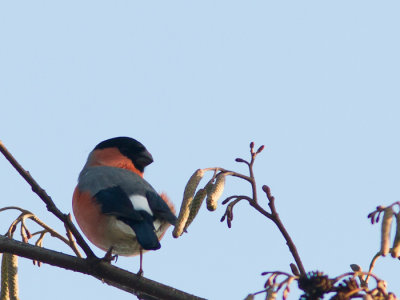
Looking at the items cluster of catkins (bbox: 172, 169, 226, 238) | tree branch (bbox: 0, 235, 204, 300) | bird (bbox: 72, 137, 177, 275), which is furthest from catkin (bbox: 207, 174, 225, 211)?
bird (bbox: 72, 137, 177, 275)

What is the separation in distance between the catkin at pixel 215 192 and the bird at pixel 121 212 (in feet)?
3.25

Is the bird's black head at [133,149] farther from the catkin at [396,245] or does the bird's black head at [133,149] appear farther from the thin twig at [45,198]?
the catkin at [396,245]

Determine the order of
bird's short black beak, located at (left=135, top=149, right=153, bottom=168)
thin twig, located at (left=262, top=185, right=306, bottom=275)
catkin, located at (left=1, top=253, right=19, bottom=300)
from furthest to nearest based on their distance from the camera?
bird's short black beak, located at (left=135, top=149, right=153, bottom=168)
catkin, located at (left=1, top=253, right=19, bottom=300)
thin twig, located at (left=262, top=185, right=306, bottom=275)

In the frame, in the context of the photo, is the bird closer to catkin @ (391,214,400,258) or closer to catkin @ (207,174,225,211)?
catkin @ (207,174,225,211)

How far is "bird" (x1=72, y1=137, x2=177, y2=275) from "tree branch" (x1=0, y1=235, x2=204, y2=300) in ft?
1.44

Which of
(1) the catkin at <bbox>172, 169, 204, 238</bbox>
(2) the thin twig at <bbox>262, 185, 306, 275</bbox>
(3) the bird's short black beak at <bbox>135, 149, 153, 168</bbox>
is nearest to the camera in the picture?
(2) the thin twig at <bbox>262, 185, 306, 275</bbox>

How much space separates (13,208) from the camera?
9.36 feet

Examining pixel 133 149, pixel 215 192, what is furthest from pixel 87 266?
pixel 133 149

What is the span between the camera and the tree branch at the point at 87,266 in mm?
2760

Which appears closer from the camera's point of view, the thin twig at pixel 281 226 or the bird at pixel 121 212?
the thin twig at pixel 281 226

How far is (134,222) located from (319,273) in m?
1.66

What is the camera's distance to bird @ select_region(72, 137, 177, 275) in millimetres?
3623

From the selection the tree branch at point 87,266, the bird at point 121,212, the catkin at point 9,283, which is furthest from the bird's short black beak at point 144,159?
the catkin at point 9,283

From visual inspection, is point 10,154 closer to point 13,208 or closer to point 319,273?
point 13,208
